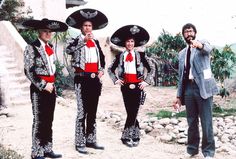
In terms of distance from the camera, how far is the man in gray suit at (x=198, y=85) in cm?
644

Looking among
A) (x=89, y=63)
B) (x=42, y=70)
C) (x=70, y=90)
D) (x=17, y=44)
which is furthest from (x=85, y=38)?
(x=70, y=90)

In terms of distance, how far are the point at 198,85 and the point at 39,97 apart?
2249 mm

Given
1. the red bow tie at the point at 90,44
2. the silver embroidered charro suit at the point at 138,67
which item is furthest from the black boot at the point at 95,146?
the red bow tie at the point at 90,44

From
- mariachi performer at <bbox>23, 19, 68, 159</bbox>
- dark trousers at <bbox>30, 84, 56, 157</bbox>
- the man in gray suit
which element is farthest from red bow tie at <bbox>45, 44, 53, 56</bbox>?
the man in gray suit

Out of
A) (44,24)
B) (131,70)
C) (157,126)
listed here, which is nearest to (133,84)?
(131,70)

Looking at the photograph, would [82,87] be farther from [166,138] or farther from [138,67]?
[166,138]

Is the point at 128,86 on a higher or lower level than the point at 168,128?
higher

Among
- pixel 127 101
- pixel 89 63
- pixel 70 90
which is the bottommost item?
pixel 70 90

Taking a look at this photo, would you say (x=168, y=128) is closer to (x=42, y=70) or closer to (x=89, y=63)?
(x=89, y=63)

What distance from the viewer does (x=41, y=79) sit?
628cm

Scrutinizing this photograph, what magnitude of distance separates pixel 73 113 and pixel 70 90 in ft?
20.8

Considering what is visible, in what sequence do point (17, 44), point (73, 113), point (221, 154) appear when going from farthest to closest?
1. point (17, 44)
2. point (73, 113)
3. point (221, 154)

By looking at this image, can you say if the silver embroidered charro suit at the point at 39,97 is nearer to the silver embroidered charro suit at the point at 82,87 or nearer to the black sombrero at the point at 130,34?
the silver embroidered charro suit at the point at 82,87

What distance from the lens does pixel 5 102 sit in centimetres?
1152
